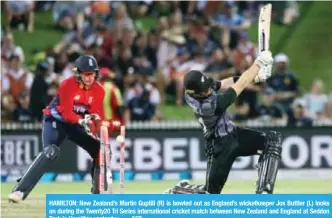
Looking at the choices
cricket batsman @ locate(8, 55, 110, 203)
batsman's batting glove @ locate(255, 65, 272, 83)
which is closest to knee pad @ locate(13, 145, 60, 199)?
cricket batsman @ locate(8, 55, 110, 203)

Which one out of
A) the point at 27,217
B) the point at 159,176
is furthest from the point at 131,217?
the point at 159,176

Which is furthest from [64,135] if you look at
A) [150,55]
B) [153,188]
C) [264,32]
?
[150,55]

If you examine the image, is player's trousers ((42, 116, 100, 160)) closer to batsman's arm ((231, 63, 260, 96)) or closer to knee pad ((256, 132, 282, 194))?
knee pad ((256, 132, 282, 194))

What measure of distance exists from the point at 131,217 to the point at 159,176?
9.37m

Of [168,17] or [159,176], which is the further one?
[168,17]

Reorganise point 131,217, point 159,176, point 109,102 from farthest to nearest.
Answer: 1. point 159,176
2. point 109,102
3. point 131,217

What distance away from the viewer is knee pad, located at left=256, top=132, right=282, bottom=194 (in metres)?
13.0

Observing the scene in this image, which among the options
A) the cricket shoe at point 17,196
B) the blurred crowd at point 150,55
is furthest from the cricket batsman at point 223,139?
the blurred crowd at point 150,55

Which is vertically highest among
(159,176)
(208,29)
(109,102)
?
(208,29)

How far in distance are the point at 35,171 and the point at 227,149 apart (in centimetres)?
255

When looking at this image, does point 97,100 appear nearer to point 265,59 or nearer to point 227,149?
point 227,149

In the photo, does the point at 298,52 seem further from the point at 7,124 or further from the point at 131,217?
the point at 131,217

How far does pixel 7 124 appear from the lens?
20.8 meters

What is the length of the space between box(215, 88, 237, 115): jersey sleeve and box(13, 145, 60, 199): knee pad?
2488mm
